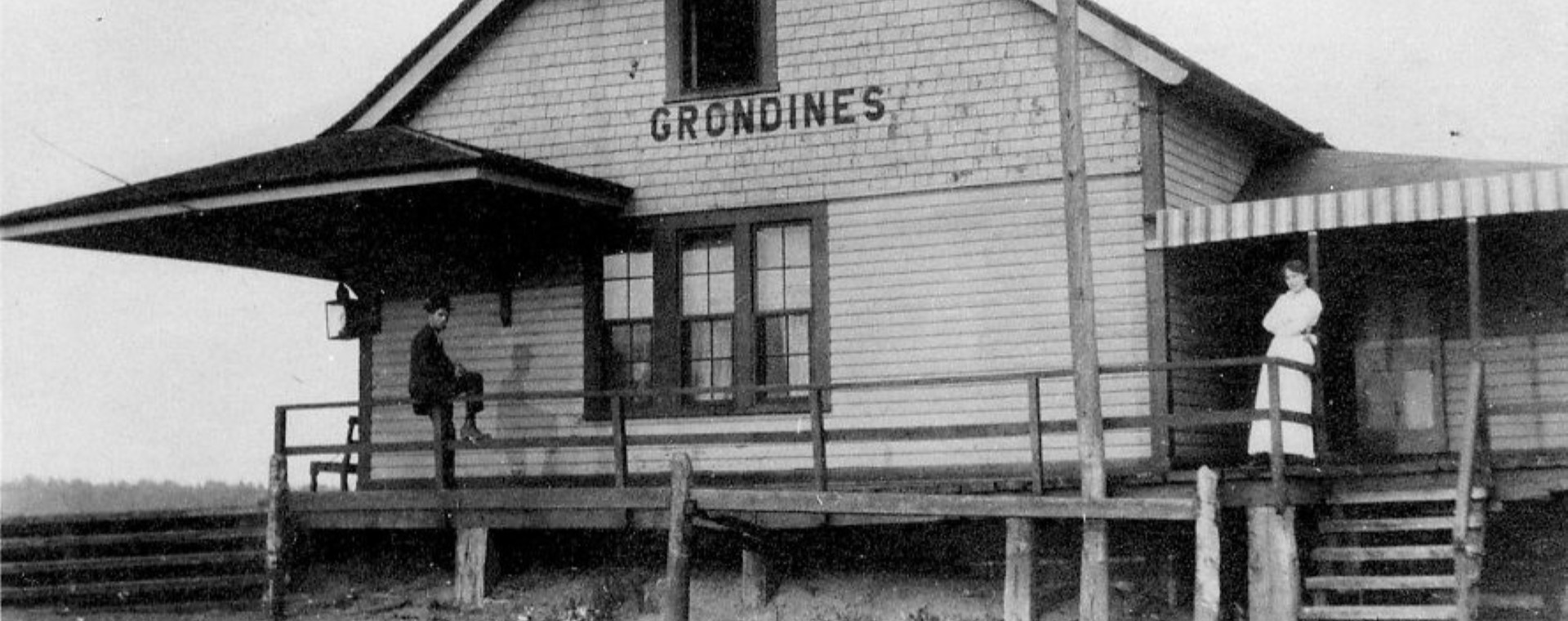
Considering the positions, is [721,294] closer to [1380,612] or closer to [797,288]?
[797,288]

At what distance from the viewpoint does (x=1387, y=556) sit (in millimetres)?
13820

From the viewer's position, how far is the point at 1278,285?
1836 cm

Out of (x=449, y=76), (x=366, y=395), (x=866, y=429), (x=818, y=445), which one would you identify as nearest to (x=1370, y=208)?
(x=866, y=429)

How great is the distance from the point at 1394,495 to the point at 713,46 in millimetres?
8054

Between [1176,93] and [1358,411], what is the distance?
13.5ft

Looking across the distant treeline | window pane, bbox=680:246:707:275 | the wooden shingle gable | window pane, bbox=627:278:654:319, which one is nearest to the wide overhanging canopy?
the wooden shingle gable

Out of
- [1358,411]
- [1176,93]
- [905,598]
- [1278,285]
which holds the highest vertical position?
[1176,93]

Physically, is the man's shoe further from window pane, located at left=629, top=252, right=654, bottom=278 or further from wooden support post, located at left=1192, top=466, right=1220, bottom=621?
wooden support post, located at left=1192, top=466, right=1220, bottom=621

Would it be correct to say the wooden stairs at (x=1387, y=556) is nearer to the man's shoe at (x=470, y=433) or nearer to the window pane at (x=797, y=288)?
the window pane at (x=797, y=288)

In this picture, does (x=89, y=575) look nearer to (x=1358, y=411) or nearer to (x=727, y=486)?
(x=727, y=486)

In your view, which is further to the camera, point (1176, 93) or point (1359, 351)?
point (1359, 351)

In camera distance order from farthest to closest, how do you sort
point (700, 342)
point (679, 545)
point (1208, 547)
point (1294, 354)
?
point (700, 342) < point (1294, 354) < point (679, 545) < point (1208, 547)

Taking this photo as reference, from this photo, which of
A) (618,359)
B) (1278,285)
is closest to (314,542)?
(618,359)

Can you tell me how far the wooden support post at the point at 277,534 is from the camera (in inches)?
666
